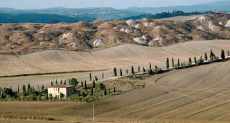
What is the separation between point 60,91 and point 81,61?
66729mm

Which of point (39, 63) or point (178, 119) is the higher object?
point (178, 119)

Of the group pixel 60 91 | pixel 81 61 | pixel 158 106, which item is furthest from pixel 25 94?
pixel 81 61

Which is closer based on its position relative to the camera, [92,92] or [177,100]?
[177,100]

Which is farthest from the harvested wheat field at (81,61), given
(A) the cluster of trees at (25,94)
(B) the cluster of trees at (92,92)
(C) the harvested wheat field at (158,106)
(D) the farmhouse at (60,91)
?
(C) the harvested wheat field at (158,106)

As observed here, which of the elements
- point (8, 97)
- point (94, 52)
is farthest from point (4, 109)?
point (94, 52)

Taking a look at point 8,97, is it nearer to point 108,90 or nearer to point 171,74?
point 108,90

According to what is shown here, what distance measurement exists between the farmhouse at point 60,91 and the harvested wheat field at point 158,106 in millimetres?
10002

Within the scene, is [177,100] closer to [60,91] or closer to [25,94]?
[60,91]

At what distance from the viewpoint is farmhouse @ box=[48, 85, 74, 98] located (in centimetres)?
10975

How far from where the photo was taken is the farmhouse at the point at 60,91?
109750 millimetres

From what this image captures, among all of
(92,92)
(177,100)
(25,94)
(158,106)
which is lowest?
(25,94)

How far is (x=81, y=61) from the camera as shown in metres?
178

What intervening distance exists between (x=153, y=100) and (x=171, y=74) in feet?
108

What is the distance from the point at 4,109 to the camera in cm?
9281
